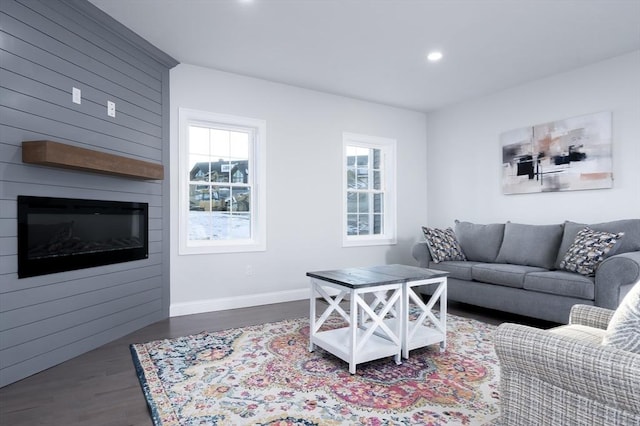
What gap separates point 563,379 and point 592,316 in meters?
0.82

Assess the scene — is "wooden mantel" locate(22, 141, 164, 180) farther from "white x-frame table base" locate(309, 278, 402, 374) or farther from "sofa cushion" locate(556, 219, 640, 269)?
"sofa cushion" locate(556, 219, 640, 269)

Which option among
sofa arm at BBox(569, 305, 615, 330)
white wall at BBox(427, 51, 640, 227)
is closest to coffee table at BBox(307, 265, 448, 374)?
sofa arm at BBox(569, 305, 615, 330)

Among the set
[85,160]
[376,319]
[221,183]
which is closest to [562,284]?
[376,319]

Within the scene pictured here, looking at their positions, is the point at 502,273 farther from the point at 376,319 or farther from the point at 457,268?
the point at 376,319

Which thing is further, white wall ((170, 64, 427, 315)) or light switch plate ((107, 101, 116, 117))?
white wall ((170, 64, 427, 315))

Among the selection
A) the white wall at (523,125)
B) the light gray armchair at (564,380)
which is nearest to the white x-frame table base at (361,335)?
the light gray armchair at (564,380)

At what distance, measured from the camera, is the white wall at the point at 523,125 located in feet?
12.6

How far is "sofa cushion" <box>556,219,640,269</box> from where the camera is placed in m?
3.45

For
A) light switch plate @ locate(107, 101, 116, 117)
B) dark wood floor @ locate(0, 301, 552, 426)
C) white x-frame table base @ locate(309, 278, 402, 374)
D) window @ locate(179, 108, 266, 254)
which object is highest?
light switch plate @ locate(107, 101, 116, 117)

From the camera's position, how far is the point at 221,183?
4.38 metres

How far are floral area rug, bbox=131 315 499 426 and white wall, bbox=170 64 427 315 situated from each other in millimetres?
1053

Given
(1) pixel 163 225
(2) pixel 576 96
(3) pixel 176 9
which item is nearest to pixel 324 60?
(3) pixel 176 9

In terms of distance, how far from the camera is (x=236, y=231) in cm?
448

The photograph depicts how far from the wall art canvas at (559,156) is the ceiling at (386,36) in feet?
2.12
